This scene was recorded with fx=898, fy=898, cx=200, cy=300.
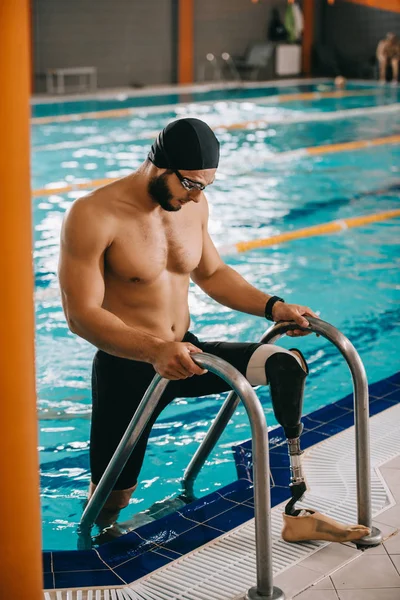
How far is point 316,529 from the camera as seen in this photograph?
3.07 meters

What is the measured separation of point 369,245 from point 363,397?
6.41 m

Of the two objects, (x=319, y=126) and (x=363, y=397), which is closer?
(x=363, y=397)

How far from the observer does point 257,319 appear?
7008 mm

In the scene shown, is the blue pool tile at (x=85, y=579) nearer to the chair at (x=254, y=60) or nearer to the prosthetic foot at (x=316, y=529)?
the prosthetic foot at (x=316, y=529)

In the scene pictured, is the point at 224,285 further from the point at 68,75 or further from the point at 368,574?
the point at 68,75

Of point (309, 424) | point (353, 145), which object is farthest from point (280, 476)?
point (353, 145)

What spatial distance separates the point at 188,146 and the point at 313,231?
22.5 feet

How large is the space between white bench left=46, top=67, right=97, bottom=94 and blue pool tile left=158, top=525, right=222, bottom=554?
22.0 meters

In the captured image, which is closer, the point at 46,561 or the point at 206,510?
the point at 46,561

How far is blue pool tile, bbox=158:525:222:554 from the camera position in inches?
127

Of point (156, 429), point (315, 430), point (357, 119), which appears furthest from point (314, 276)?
point (357, 119)

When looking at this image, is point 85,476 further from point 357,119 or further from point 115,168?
point 357,119

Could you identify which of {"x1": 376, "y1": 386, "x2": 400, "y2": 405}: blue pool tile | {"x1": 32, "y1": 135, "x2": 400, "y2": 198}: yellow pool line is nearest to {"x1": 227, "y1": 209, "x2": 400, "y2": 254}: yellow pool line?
{"x1": 32, "y1": 135, "x2": 400, "y2": 198}: yellow pool line

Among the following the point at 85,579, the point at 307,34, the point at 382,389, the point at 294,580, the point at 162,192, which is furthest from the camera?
the point at 307,34
